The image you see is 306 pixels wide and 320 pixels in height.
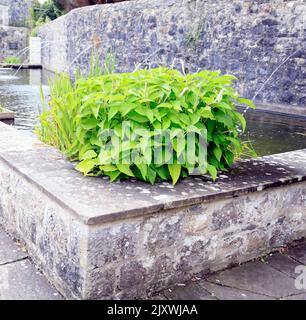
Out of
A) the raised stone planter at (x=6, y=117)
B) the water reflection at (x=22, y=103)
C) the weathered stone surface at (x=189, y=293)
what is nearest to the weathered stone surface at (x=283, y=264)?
the weathered stone surface at (x=189, y=293)

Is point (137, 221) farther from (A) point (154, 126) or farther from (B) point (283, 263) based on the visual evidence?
(B) point (283, 263)

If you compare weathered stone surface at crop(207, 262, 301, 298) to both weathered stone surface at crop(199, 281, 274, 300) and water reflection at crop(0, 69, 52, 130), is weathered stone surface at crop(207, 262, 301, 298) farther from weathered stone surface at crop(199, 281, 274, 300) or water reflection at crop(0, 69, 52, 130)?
water reflection at crop(0, 69, 52, 130)

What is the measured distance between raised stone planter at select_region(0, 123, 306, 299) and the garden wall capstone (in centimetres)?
487

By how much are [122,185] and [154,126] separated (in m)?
0.30

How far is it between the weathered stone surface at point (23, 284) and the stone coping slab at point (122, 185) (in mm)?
378

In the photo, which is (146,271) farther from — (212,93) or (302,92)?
(302,92)

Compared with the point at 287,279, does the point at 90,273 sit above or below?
above

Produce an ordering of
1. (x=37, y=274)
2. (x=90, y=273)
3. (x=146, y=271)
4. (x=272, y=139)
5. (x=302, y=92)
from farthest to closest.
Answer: (x=302, y=92)
(x=272, y=139)
(x=37, y=274)
(x=146, y=271)
(x=90, y=273)

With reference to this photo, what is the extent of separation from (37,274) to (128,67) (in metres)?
9.61

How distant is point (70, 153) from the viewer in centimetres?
231

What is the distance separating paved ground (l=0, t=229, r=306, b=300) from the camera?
1.81 metres

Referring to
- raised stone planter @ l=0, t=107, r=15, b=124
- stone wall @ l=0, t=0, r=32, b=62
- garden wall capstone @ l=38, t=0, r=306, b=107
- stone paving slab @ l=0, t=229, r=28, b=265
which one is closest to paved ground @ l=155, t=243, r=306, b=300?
stone paving slab @ l=0, t=229, r=28, b=265

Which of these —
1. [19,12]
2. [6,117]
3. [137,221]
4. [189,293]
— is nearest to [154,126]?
[137,221]
